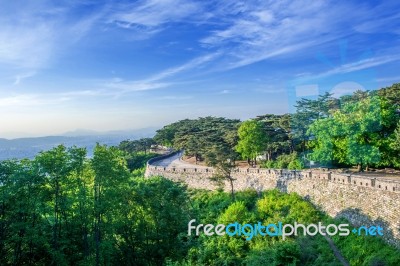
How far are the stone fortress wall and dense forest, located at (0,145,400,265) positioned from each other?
98 centimetres

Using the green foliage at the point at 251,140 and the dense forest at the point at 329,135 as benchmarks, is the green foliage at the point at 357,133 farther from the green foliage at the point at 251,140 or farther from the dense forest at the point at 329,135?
the green foliage at the point at 251,140

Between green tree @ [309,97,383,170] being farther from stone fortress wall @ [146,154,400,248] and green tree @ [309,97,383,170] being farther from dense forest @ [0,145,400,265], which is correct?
dense forest @ [0,145,400,265]

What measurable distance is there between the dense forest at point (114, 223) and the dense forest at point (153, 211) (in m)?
0.06

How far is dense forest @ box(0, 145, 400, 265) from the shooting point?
652 inches

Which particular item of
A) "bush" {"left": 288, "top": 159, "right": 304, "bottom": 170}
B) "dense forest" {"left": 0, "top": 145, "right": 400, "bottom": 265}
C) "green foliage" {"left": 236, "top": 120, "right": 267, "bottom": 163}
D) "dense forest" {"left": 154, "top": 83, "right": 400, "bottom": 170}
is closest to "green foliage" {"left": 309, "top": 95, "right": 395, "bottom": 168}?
"dense forest" {"left": 154, "top": 83, "right": 400, "bottom": 170}

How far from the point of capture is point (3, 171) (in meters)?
16.0

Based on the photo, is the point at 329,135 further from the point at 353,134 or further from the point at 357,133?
the point at 357,133

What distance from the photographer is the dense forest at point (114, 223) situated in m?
16.6

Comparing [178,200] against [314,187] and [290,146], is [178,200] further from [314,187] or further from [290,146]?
[290,146]

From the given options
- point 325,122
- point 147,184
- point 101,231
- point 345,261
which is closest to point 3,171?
point 101,231

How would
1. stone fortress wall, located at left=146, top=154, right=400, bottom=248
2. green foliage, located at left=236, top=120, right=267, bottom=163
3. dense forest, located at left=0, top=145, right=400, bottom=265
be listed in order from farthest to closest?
green foliage, located at left=236, top=120, right=267, bottom=163 → stone fortress wall, located at left=146, top=154, right=400, bottom=248 → dense forest, located at left=0, top=145, right=400, bottom=265

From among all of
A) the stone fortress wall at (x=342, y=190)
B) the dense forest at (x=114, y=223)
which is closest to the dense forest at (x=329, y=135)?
the stone fortress wall at (x=342, y=190)

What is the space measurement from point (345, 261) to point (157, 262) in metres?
10.6

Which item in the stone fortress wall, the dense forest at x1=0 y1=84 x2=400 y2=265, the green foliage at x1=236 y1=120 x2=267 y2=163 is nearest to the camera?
the dense forest at x1=0 y1=84 x2=400 y2=265
